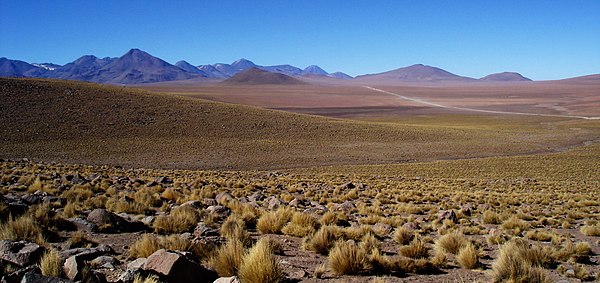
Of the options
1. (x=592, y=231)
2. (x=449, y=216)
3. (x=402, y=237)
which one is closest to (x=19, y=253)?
(x=402, y=237)

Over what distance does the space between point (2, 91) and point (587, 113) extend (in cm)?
11452

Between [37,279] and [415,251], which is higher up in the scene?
[37,279]

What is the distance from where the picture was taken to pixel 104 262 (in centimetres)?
546

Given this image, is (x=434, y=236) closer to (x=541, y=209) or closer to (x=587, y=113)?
(x=541, y=209)

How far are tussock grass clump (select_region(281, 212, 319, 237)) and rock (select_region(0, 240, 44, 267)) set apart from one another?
14.0 ft

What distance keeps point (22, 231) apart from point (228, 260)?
3335 mm

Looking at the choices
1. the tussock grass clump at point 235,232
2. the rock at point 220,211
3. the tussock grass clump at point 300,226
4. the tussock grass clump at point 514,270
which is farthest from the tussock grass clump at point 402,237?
the rock at point 220,211

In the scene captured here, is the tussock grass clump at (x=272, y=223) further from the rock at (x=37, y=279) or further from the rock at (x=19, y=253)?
the rock at (x=37, y=279)

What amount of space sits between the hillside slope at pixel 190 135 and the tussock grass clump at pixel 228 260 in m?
29.0

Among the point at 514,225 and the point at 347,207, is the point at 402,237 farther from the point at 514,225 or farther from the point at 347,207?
the point at 347,207

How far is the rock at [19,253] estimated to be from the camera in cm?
479

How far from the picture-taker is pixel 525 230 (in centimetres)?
984

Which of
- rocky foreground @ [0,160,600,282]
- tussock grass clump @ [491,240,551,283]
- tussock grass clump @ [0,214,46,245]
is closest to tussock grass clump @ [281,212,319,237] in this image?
rocky foreground @ [0,160,600,282]

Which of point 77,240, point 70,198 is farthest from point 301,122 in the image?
point 77,240
